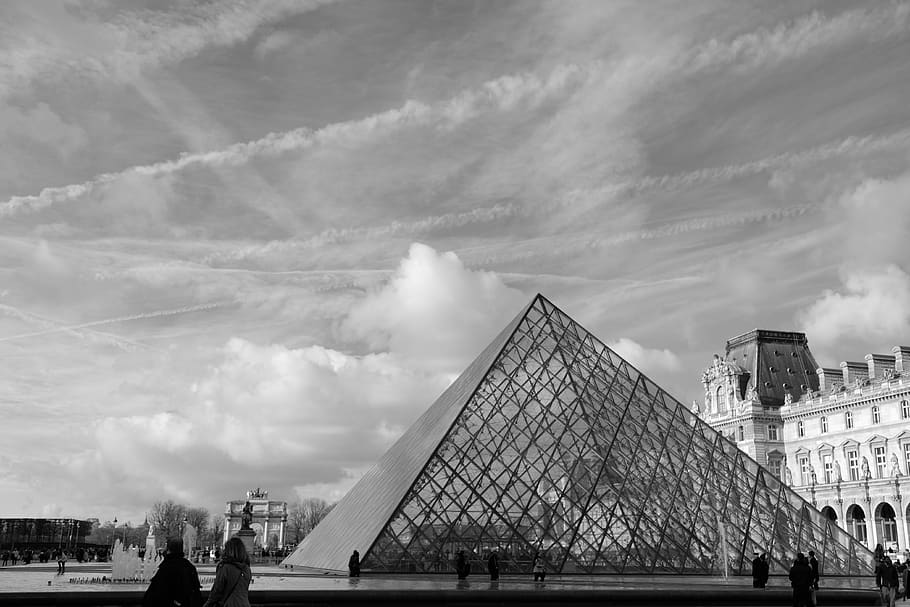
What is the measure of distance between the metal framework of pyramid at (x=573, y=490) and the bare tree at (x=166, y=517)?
393 ft

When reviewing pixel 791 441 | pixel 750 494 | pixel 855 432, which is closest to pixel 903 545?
pixel 855 432

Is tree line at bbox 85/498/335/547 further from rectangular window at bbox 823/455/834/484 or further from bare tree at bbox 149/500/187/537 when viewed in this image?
rectangular window at bbox 823/455/834/484

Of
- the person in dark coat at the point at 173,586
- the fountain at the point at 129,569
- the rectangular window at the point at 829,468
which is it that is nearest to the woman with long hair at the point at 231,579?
the person in dark coat at the point at 173,586

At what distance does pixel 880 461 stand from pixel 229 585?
206 feet

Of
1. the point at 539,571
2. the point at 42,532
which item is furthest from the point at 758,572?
the point at 42,532

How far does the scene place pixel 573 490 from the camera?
2519cm

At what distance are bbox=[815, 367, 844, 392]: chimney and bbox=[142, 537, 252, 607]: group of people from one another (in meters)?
72.8

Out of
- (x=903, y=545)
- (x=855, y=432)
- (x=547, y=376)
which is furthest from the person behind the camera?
(x=855, y=432)

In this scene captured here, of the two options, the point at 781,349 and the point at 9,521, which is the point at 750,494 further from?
the point at 9,521

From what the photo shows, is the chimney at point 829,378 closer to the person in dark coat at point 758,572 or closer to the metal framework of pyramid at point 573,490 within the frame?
the metal framework of pyramid at point 573,490

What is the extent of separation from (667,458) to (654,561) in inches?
183

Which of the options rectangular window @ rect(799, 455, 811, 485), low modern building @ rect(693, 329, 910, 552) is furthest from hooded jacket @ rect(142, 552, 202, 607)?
rectangular window @ rect(799, 455, 811, 485)

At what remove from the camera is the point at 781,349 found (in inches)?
3150

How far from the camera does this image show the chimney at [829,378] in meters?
72.2
